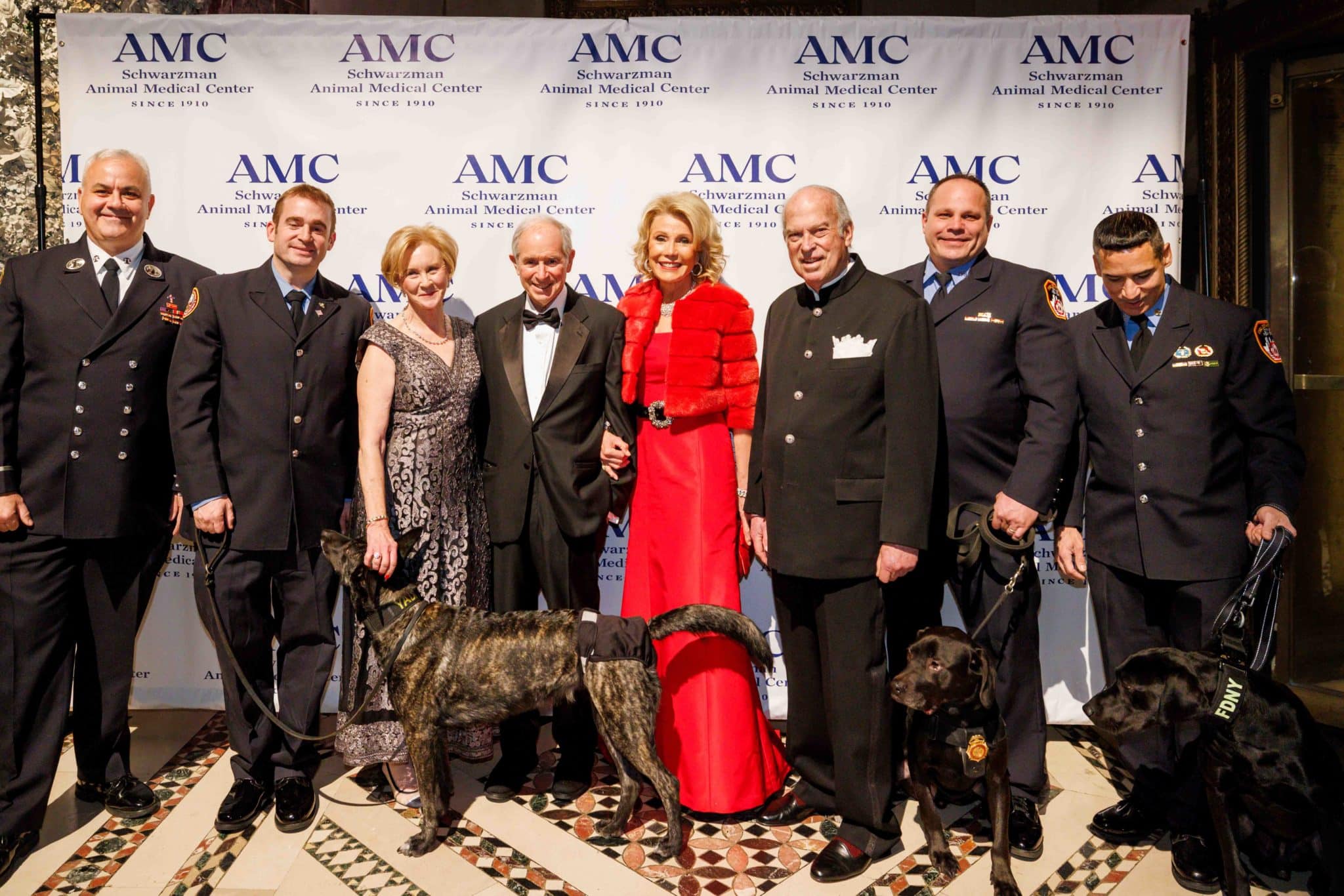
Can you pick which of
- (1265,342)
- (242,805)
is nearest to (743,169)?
(1265,342)

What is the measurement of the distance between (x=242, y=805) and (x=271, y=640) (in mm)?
639

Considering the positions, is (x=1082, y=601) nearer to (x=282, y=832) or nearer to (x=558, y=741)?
(x=558, y=741)

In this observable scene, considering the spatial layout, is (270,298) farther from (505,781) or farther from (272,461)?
(505,781)

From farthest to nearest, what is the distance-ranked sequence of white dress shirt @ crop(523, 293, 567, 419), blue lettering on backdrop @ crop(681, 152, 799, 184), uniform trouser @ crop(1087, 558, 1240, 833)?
blue lettering on backdrop @ crop(681, 152, 799, 184)
white dress shirt @ crop(523, 293, 567, 419)
uniform trouser @ crop(1087, 558, 1240, 833)

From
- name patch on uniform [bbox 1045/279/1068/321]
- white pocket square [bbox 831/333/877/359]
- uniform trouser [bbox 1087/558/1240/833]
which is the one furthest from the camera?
name patch on uniform [bbox 1045/279/1068/321]

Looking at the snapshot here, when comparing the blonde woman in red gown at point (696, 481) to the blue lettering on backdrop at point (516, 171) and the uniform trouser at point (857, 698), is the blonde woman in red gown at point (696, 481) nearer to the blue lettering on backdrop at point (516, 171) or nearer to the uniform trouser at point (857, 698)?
the uniform trouser at point (857, 698)

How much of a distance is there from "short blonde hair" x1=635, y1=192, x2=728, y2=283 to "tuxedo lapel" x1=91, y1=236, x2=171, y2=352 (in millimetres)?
1881

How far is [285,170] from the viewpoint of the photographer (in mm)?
4715

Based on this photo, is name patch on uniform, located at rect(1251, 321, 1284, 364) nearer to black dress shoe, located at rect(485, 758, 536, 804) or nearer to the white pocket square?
the white pocket square

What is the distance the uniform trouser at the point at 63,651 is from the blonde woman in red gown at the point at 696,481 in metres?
1.99

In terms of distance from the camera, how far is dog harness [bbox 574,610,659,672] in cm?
322

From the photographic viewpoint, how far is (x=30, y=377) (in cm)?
349

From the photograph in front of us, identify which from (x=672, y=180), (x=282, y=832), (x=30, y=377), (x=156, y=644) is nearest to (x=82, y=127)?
(x=30, y=377)

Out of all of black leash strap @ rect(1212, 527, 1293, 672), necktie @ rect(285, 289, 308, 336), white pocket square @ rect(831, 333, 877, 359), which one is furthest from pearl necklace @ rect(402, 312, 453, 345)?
black leash strap @ rect(1212, 527, 1293, 672)
